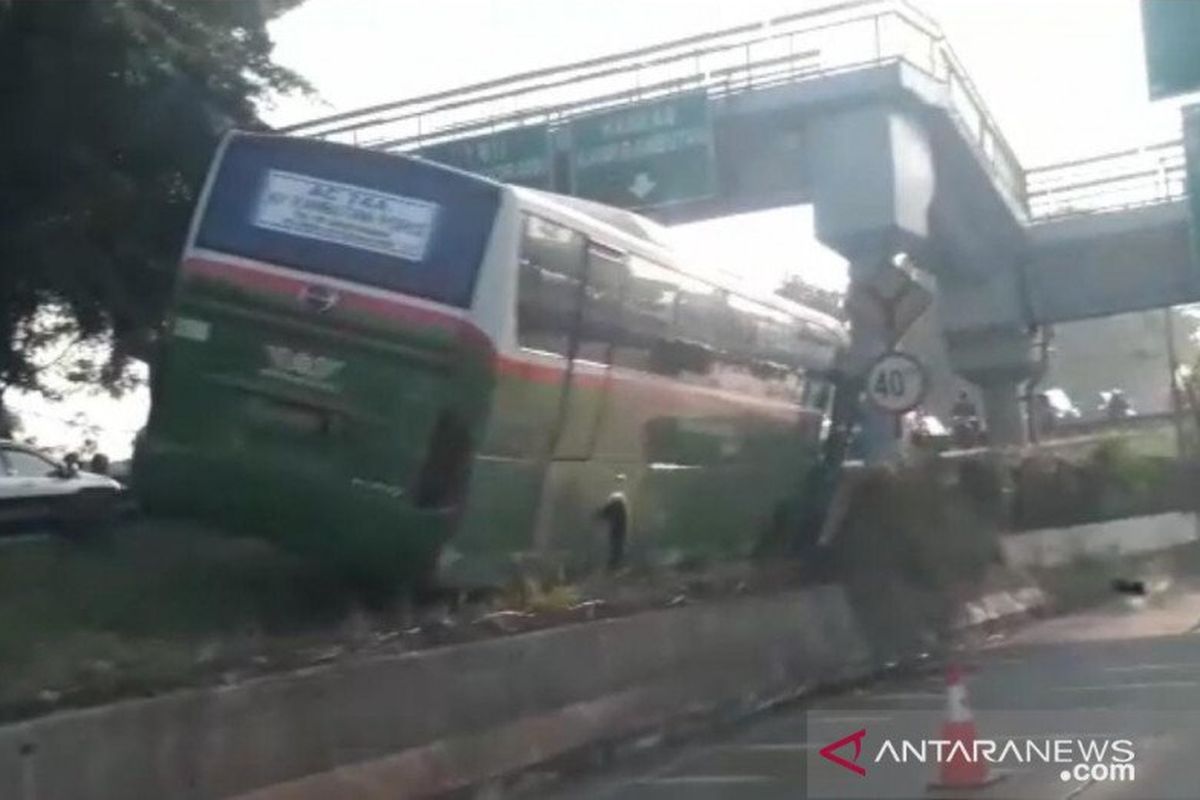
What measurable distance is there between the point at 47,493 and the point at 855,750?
12086 mm

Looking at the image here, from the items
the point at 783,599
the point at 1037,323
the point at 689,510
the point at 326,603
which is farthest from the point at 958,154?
the point at 326,603

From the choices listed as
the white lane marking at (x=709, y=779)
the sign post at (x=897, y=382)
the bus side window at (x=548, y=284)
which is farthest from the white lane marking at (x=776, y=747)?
the sign post at (x=897, y=382)

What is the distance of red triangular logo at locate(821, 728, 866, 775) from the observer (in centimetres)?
1279

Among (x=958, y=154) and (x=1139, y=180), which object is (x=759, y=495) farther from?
(x=1139, y=180)

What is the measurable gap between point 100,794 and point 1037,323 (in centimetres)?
3179

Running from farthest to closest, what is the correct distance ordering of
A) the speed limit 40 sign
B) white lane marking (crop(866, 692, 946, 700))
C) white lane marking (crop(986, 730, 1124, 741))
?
the speed limit 40 sign, white lane marking (crop(866, 692, 946, 700)), white lane marking (crop(986, 730, 1124, 741))

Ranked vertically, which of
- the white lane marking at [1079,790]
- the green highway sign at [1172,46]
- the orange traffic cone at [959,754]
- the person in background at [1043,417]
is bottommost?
the white lane marking at [1079,790]

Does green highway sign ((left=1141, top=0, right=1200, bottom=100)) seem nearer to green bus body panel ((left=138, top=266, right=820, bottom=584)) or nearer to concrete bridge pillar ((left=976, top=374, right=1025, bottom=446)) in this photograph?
green bus body panel ((left=138, top=266, right=820, bottom=584))

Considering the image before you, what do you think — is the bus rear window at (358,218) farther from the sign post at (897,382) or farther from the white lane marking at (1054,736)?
the sign post at (897,382)

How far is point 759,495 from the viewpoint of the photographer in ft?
→ 80.1

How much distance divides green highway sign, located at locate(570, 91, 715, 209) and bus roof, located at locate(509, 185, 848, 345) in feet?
24.3

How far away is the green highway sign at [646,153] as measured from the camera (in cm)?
3181

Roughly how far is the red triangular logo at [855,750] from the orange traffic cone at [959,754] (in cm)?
110

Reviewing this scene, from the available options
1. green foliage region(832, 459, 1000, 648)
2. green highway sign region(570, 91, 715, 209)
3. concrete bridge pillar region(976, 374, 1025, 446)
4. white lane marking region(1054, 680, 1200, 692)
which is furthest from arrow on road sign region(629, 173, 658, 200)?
white lane marking region(1054, 680, 1200, 692)
